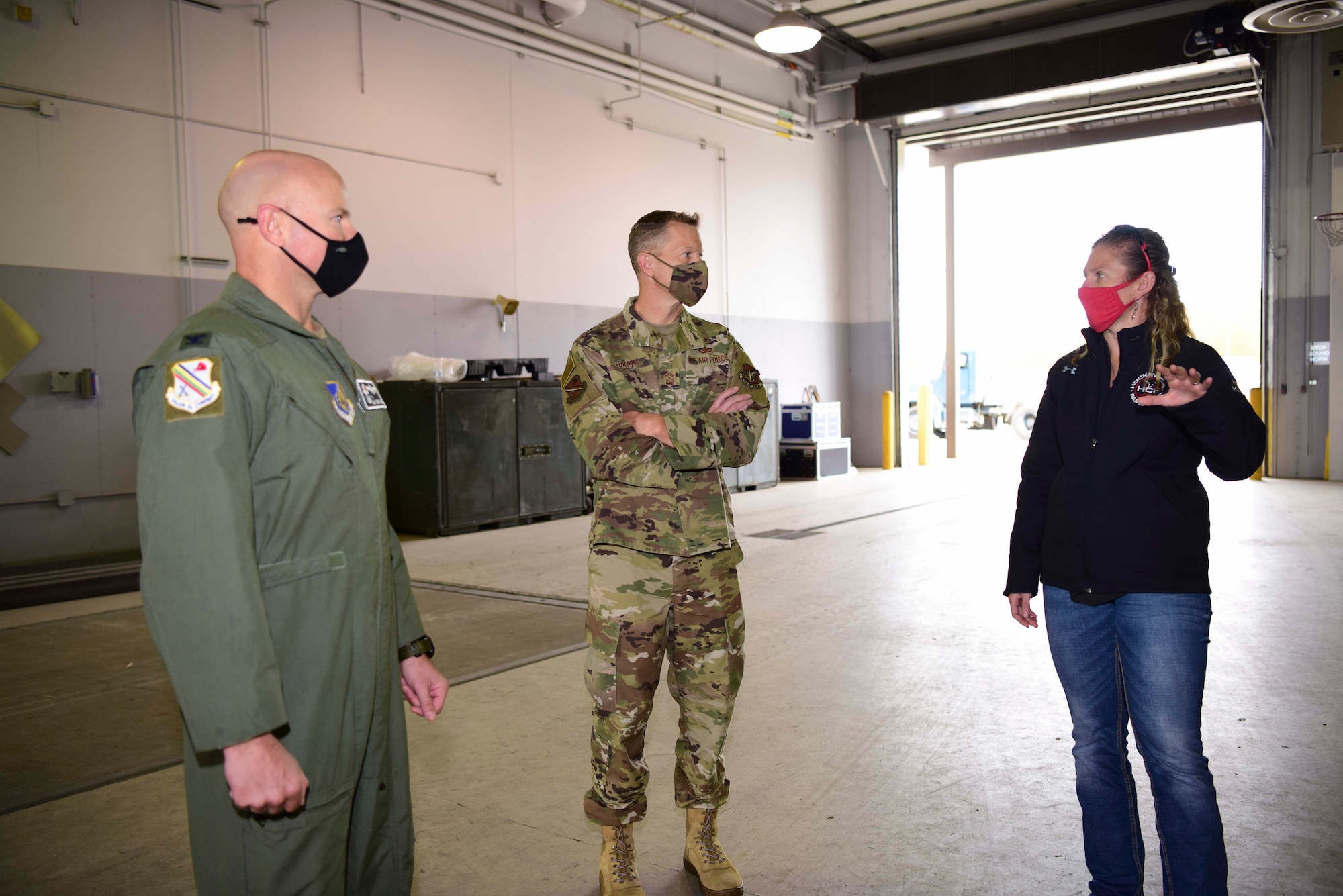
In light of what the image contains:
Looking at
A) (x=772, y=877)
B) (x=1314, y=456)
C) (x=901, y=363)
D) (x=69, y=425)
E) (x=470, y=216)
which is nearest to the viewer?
(x=772, y=877)

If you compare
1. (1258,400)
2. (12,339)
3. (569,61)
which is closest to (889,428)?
(1258,400)

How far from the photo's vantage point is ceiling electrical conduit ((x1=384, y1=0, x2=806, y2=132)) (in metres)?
8.28

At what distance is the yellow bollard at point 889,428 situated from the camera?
45.3 ft

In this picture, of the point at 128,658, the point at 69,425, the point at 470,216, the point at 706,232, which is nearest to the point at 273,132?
the point at 470,216

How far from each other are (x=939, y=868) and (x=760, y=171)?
11.3 m

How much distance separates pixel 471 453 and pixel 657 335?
5.79 m

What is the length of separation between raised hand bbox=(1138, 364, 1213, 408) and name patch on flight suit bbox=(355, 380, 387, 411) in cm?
147

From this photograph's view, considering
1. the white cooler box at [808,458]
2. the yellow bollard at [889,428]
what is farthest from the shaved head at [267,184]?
the yellow bollard at [889,428]

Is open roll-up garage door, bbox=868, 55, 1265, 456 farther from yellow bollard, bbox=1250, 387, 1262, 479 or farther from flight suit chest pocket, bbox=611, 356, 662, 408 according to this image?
flight suit chest pocket, bbox=611, 356, 662, 408

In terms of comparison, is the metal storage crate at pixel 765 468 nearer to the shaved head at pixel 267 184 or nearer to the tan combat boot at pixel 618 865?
the tan combat boot at pixel 618 865

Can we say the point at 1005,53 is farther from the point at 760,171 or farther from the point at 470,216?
the point at 470,216

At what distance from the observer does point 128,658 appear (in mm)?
4398

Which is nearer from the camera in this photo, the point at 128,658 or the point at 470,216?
the point at 128,658

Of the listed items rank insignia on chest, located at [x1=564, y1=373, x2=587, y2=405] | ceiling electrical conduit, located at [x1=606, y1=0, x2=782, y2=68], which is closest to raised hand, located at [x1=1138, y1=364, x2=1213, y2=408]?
rank insignia on chest, located at [x1=564, y1=373, x2=587, y2=405]
